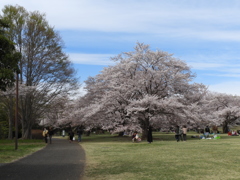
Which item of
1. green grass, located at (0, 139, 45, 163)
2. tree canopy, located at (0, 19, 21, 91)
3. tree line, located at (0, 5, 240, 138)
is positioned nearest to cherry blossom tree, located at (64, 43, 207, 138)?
tree line, located at (0, 5, 240, 138)

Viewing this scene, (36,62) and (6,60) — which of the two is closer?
(6,60)

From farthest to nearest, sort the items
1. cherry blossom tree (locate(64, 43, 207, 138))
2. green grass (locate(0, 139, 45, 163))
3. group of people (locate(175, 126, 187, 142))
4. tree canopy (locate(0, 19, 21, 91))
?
cherry blossom tree (locate(64, 43, 207, 138)), group of people (locate(175, 126, 187, 142)), green grass (locate(0, 139, 45, 163)), tree canopy (locate(0, 19, 21, 91))

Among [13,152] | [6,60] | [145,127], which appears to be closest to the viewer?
[6,60]

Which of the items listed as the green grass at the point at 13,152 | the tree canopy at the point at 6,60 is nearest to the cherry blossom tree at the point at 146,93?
the green grass at the point at 13,152

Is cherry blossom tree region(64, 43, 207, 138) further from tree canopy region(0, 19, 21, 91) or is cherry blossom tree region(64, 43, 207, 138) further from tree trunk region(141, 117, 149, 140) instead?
tree canopy region(0, 19, 21, 91)

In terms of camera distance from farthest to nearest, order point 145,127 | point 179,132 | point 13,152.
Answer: point 145,127, point 179,132, point 13,152

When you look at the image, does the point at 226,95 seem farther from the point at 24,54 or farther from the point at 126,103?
the point at 24,54

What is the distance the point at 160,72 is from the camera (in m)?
33.4

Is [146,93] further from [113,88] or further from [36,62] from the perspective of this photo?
[36,62]

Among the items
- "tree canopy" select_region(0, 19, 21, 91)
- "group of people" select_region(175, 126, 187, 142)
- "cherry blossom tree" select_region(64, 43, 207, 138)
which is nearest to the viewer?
"tree canopy" select_region(0, 19, 21, 91)

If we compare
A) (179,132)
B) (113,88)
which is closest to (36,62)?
(113,88)

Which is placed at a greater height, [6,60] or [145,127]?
[6,60]

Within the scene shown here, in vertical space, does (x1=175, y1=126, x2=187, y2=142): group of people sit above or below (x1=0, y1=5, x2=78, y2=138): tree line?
below

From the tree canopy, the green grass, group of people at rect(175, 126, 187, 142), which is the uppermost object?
the tree canopy
